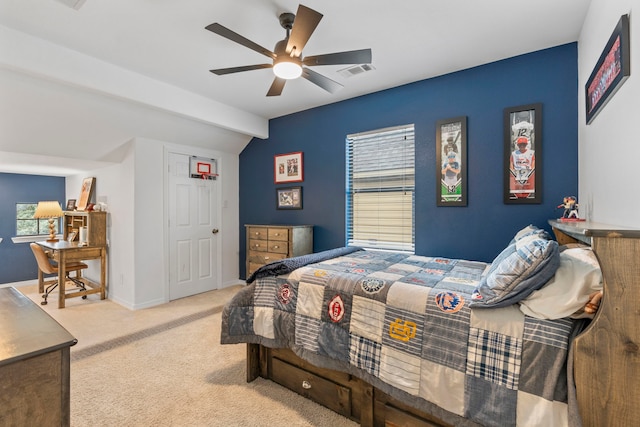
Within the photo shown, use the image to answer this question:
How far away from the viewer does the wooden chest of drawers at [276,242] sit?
12.2 ft

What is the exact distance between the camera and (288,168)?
14.1ft

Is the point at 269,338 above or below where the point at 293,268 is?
below

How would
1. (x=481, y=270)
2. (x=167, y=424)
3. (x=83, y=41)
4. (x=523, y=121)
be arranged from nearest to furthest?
(x=167, y=424) < (x=481, y=270) < (x=83, y=41) < (x=523, y=121)

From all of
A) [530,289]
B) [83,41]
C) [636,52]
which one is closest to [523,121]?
→ [636,52]

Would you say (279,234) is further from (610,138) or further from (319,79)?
(610,138)

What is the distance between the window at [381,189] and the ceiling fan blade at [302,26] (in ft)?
5.60

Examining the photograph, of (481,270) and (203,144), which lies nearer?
(481,270)

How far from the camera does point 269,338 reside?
202cm

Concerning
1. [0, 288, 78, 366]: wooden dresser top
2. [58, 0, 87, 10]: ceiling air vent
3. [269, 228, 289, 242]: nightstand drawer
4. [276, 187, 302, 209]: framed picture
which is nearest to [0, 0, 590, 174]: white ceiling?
[58, 0, 87, 10]: ceiling air vent

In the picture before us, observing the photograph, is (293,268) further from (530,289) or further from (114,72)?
(114,72)

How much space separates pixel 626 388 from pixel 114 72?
400cm

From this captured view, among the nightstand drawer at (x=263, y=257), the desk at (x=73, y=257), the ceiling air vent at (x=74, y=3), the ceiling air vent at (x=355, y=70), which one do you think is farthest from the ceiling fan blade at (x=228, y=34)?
the desk at (x=73, y=257)

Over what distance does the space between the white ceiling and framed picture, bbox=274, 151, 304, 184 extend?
30.3 inches

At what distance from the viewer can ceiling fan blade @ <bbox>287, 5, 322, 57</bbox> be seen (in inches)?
66.6
